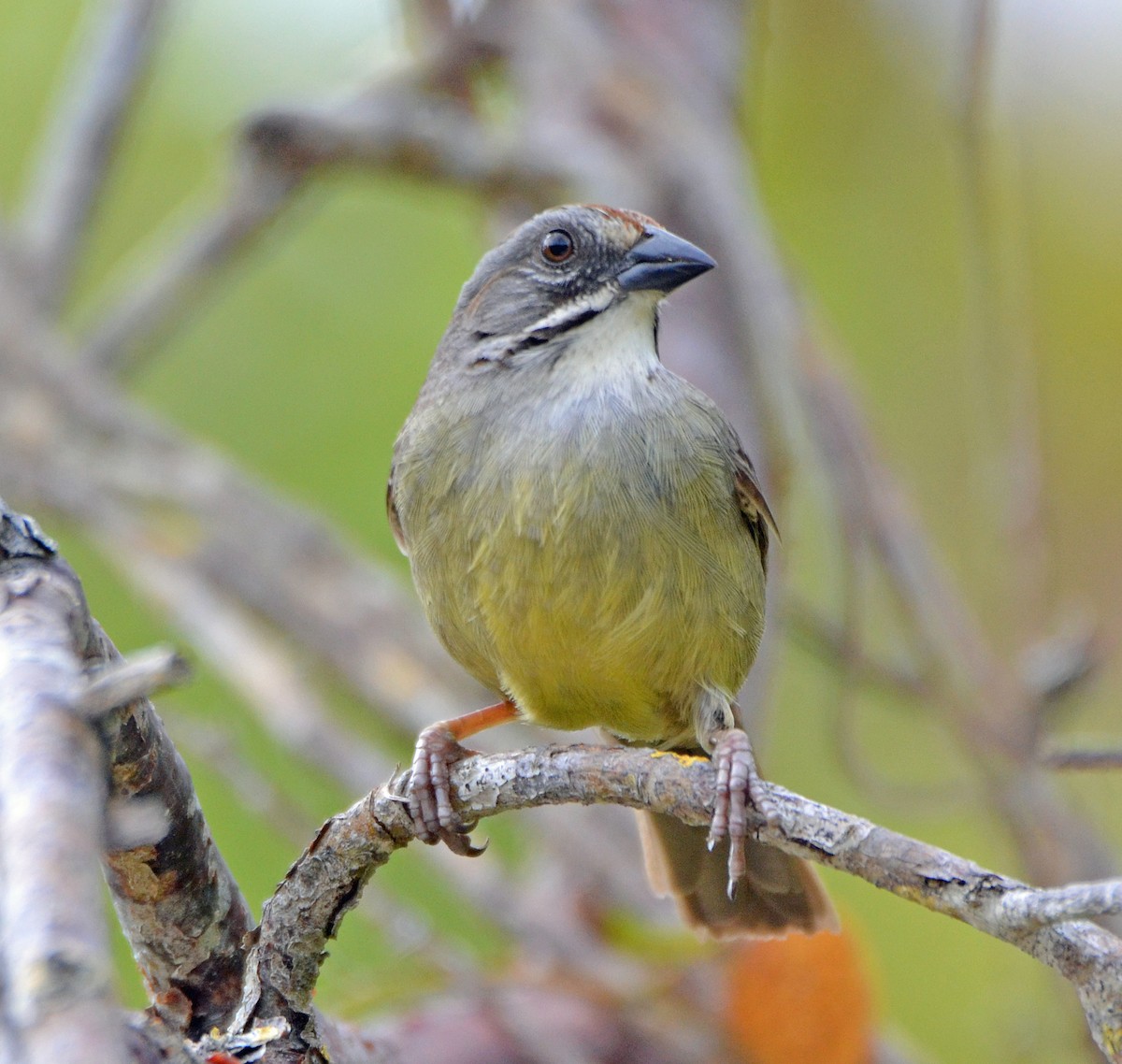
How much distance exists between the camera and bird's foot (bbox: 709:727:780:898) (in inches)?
100

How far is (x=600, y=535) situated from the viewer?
10.5 ft

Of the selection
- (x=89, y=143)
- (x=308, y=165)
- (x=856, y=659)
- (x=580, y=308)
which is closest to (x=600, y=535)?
(x=580, y=308)

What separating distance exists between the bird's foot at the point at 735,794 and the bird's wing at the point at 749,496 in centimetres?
80

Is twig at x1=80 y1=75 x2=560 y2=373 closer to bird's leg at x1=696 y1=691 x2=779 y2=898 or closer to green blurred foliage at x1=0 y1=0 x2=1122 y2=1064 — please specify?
green blurred foliage at x1=0 y1=0 x2=1122 y2=1064

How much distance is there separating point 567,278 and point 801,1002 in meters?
2.43

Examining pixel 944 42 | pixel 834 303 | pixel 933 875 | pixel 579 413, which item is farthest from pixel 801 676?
pixel 933 875

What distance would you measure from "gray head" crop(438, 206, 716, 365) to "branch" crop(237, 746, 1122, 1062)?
139 cm

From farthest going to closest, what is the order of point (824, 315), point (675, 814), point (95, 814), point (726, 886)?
point (824, 315), point (726, 886), point (675, 814), point (95, 814)

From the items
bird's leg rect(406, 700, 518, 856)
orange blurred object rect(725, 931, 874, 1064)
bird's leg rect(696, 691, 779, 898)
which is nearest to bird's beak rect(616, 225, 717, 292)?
bird's leg rect(406, 700, 518, 856)

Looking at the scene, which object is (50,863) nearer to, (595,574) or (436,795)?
(436,795)

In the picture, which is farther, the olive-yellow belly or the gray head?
the gray head

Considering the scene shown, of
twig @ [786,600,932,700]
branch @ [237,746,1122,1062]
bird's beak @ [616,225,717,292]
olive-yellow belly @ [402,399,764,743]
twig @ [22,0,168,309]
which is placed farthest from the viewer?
twig @ [22,0,168,309]

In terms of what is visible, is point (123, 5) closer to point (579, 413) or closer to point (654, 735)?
point (579, 413)

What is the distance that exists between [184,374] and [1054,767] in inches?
276
